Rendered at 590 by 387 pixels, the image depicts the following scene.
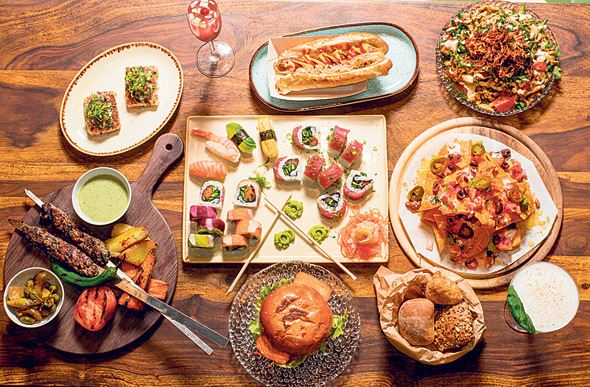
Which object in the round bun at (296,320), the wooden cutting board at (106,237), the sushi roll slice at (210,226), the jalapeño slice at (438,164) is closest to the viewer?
the round bun at (296,320)

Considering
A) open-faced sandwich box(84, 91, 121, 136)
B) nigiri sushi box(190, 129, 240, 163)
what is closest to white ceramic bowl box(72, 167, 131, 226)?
open-faced sandwich box(84, 91, 121, 136)

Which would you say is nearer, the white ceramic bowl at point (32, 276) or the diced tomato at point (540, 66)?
the white ceramic bowl at point (32, 276)

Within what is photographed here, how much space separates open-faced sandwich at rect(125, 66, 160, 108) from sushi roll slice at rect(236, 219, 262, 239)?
1.46 metres

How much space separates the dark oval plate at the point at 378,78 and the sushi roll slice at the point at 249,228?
1.13 metres

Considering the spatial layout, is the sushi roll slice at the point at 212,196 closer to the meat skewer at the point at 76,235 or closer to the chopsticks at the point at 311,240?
the chopsticks at the point at 311,240

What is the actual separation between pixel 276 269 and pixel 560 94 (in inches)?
128

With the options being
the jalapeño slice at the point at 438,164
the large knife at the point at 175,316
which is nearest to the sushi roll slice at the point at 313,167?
the jalapeño slice at the point at 438,164

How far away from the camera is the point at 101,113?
3.36 meters

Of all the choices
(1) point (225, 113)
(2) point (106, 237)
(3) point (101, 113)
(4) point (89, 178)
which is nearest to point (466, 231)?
(1) point (225, 113)

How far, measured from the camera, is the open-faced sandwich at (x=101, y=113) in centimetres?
337

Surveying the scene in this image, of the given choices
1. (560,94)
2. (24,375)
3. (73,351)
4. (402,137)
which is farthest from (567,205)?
(24,375)

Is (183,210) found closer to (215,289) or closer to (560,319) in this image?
(215,289)

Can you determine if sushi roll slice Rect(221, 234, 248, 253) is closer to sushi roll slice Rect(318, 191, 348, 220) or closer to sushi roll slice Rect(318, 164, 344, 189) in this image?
sushi roll slice Rect(318, 191, 348, 220)

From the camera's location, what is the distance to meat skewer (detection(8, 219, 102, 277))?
9.85 ft
